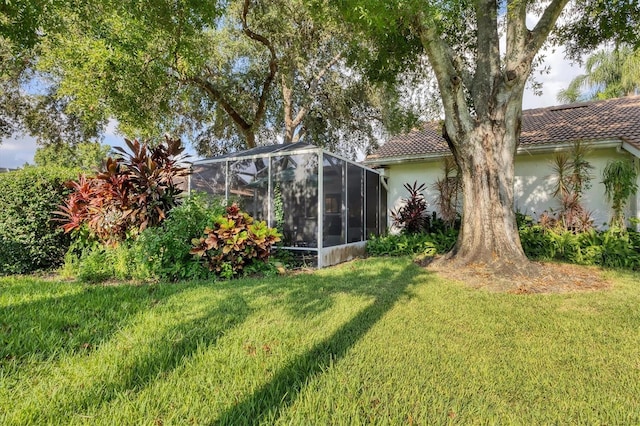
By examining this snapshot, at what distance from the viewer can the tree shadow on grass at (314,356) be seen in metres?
1.79

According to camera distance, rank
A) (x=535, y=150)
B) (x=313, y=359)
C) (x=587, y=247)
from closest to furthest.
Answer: (x=313, y=359), (x=587, y=247), (x=535, y=150)

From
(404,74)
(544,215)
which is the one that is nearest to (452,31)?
(404,74)

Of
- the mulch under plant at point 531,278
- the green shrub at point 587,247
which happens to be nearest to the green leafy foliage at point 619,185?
the green shrub at point 587,247

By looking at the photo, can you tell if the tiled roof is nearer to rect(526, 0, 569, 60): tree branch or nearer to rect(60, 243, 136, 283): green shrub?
rect(526, 0, 569, 60): tree branch

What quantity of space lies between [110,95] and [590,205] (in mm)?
11633

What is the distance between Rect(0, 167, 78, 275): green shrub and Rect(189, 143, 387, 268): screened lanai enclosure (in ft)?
8.19

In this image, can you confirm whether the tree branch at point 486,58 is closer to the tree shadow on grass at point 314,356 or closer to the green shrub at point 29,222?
the tree shadow on grass at point 314,356

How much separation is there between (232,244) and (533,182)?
7868 mm

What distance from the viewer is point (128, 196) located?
551 cm

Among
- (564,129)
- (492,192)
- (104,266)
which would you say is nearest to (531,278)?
(492,192)

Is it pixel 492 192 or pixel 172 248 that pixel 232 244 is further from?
pixel 492 192

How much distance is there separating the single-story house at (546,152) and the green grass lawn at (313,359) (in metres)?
5.05

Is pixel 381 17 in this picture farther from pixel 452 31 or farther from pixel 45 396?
pixel 45 396

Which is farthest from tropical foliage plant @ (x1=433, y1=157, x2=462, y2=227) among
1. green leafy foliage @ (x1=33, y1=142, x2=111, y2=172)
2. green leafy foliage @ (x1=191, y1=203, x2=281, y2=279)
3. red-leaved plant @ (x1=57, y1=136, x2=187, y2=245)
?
green leafy foliage @ (x1=33, y1=142, x2=111, y2=172)
